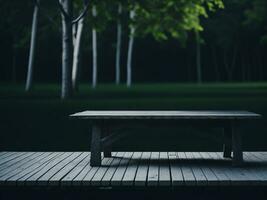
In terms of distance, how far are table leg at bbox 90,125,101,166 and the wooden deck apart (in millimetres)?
117

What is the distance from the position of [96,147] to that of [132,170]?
804 mm

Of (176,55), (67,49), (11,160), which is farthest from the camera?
(176,55)

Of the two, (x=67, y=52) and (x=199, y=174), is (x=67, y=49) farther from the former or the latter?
(x=199, y=174)

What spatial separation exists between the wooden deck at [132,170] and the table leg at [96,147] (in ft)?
0.38

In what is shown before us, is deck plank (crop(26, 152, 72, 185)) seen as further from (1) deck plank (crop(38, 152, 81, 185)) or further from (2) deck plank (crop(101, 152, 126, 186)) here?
(2) deck plank (crop(101, 152, 126, 186))

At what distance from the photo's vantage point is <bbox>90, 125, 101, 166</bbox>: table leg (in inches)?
344

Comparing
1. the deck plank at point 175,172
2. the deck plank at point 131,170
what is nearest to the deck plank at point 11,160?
the deck plank at point 131,170

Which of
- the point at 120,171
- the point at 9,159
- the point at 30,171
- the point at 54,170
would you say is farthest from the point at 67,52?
the point at 120,171

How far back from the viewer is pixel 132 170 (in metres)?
8.21

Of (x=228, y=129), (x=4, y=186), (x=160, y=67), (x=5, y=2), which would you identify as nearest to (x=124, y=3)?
(x=5, y=2)

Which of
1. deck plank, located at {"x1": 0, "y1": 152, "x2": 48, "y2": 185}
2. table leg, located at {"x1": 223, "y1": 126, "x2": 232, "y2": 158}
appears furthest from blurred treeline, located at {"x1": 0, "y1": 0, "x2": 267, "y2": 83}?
deck plank, located at {"x1": 0, "y1": 152, "x2": 48, "y2": 185}

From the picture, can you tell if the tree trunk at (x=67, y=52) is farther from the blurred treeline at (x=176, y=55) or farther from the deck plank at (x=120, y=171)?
the blurred treeline at (x=176, y=55)

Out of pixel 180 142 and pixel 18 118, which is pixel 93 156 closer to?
pixel 180 142

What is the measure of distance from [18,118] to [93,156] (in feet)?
34.6
